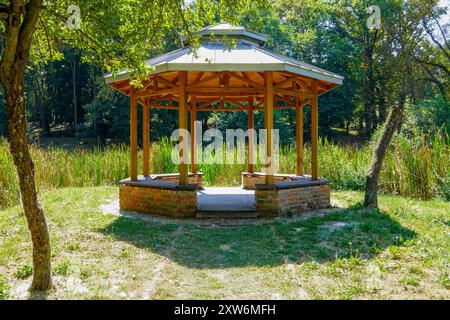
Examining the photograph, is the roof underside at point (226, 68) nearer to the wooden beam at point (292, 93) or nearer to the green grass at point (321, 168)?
the wooden beam at point (292, 93)

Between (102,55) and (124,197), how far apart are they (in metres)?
4.02

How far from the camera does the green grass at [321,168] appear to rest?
9695mm

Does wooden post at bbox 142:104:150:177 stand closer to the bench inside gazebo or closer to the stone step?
the bench inside gazebo

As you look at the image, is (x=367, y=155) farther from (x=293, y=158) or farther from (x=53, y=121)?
(x=53, y=121)

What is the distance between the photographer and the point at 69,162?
482 inches

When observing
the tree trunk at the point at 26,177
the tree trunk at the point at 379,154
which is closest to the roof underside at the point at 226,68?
the tree trunk at the point at 379,154

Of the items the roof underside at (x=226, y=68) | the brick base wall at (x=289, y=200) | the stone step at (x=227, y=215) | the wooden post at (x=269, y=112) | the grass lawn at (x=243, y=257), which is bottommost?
the grass lawn at (x=243, y=257)

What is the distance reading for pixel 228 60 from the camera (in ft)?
22.9

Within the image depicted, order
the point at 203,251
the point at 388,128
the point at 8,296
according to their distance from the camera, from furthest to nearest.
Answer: the point at 388,128, the point at 203,251, the point at 8,296

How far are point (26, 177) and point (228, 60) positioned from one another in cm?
441

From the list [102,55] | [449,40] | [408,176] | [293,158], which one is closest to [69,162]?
[293,158]

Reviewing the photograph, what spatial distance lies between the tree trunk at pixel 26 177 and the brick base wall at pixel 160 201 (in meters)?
3.60

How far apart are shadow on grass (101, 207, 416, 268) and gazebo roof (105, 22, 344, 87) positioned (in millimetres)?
2655

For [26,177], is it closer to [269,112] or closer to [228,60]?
[228,60]
